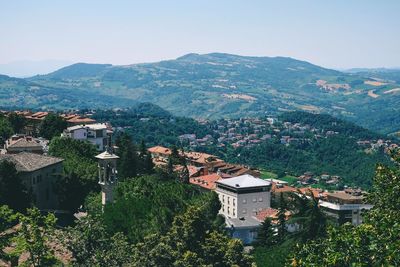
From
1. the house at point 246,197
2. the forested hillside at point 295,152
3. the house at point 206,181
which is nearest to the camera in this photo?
the house at point 246,197

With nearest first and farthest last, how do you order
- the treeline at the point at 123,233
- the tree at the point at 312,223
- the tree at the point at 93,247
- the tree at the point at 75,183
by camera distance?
the treeline at the point at 123,233, the tree at the point at 93,247, the tree at the point at 312,223, the tree at the point at 75,183

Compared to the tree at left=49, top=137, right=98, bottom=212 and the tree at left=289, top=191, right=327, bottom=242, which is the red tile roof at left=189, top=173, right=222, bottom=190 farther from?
the tree at left=289, top=191, right=327, bottom=242

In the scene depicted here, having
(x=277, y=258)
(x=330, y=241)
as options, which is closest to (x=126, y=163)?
(x=277, y=258)

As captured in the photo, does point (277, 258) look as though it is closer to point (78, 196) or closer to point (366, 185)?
point (78, 196)

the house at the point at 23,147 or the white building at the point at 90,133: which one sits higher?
the house at the point at 23,147

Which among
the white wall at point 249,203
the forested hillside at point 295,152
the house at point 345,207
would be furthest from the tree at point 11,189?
the forested hillside at point 295,152

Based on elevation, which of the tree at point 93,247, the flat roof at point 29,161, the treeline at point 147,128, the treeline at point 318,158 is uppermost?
the flat roof at point 29,161

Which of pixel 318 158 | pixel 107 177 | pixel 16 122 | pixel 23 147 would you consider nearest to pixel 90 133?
pixel 16 122

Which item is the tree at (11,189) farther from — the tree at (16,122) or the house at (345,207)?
the house at (345,207)
